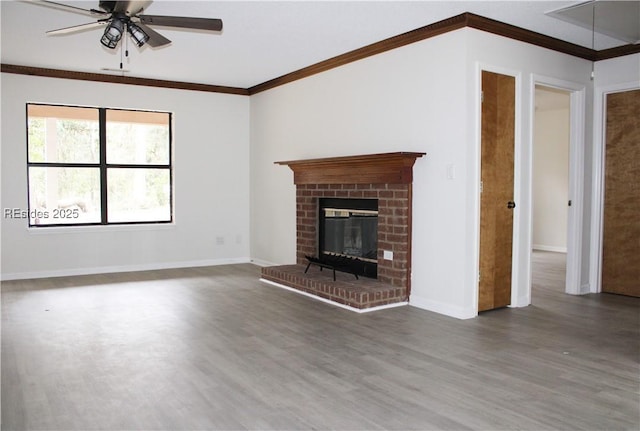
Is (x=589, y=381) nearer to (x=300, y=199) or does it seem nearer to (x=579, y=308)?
(x=579, y=308)

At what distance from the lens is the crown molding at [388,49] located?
4.34 m

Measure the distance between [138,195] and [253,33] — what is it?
3149 mm

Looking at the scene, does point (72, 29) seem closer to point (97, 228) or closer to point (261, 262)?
point (97, 228)

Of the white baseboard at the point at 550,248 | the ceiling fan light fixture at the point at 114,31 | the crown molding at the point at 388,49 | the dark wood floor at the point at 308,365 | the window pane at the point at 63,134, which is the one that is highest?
the crown molding at the point at 388,49

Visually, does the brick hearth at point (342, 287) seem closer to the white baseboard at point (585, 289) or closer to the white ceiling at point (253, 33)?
the white baseboard at point (585, 289)

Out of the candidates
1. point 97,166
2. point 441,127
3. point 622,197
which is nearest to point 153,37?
point 441,127

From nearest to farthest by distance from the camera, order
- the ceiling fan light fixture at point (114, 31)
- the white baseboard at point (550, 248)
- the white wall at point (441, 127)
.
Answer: the ceiling fan light fixture at point (114, 31)
the white wall at point (441, 127)
the white baseboard at point (550, 248)

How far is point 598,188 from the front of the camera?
215 inches

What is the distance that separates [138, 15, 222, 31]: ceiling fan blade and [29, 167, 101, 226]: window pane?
148 inches

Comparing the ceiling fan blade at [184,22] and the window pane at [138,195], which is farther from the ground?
the ceiling fan blade at [184,22]

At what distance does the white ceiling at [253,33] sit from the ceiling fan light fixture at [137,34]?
515 mm

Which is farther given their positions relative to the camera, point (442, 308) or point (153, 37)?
point (442, 308)

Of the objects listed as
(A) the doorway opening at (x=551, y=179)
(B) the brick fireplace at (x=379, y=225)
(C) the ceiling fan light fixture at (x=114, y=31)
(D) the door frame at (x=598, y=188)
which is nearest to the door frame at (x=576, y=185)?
(D) the door frame at (x=598, y=188)

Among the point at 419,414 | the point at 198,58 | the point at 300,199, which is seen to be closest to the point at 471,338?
the point at 419,414
